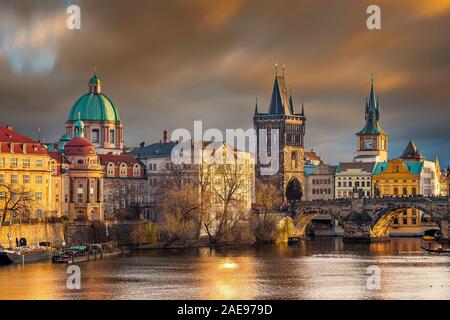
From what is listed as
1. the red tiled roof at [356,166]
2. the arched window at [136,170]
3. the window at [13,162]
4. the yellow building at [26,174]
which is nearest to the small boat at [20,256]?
the yellow building at [26,174]

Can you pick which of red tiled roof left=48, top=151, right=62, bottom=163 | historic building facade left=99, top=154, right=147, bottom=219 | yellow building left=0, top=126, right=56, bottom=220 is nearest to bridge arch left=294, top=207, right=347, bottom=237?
historic building facade left=99, top=154, right=147, bottom=219

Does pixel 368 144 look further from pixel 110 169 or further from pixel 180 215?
pixel 180 215

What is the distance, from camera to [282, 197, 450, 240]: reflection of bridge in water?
5157 inches

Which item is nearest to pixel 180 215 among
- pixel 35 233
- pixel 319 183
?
pixel 35 233

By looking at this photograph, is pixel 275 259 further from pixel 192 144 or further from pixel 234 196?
pixel 192 144

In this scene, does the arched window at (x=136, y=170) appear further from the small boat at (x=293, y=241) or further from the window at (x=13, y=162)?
the window at (x=13, y=162)

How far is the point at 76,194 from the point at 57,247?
58.3 ft

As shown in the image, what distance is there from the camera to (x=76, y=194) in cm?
12162

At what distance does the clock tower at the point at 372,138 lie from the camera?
628ft

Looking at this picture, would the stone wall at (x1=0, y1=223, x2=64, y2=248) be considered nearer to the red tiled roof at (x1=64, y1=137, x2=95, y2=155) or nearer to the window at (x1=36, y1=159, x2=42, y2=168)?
the window at (x1=36, y1=159, x2=42, y2=168)

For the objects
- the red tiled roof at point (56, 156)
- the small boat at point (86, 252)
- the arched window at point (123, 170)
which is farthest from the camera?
the arched window at point (123, 170)

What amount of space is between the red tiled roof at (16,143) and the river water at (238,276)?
15.6m

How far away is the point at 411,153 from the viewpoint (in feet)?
630
